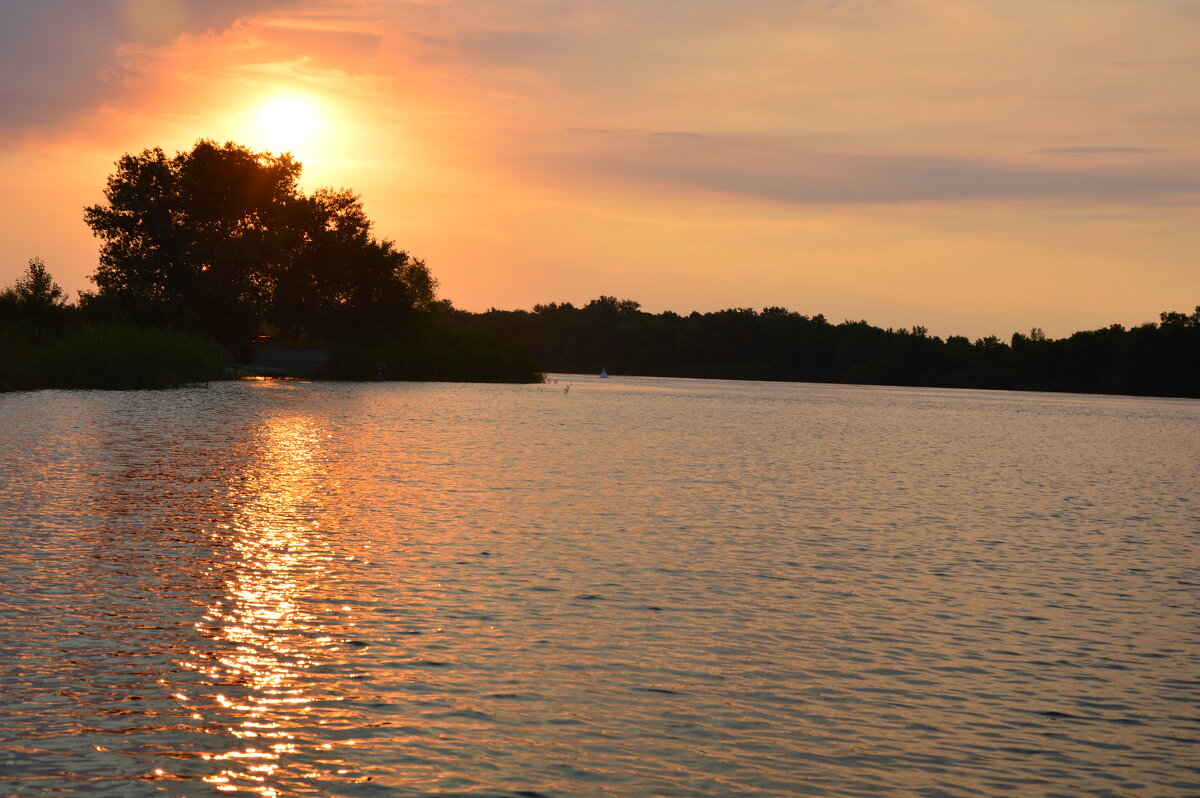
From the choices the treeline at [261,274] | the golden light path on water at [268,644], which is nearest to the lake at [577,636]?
the golden light path on water at [268,644]

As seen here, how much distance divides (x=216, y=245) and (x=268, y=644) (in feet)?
316

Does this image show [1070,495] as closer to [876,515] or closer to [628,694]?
[876,515]

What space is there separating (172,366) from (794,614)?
2295 inches

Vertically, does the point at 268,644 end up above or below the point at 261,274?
below

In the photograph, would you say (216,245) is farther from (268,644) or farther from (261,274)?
(268,644)

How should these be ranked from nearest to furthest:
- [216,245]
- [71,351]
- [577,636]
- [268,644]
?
[268,644], [577,636], [71,351], [216,245]

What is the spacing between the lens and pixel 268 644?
10.6m

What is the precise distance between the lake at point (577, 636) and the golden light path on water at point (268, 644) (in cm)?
5

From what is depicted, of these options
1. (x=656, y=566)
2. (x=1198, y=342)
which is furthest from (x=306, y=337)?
(x=1198, y=342)

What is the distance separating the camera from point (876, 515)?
72.9 ft

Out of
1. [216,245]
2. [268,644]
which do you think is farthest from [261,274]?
[268,644]

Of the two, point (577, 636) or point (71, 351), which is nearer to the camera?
point (577, 636)

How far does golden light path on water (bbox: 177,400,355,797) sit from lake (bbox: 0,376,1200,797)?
47 mm

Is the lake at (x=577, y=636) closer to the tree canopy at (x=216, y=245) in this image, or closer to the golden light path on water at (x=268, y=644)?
the golden light path on water at (x=268, y=644)
